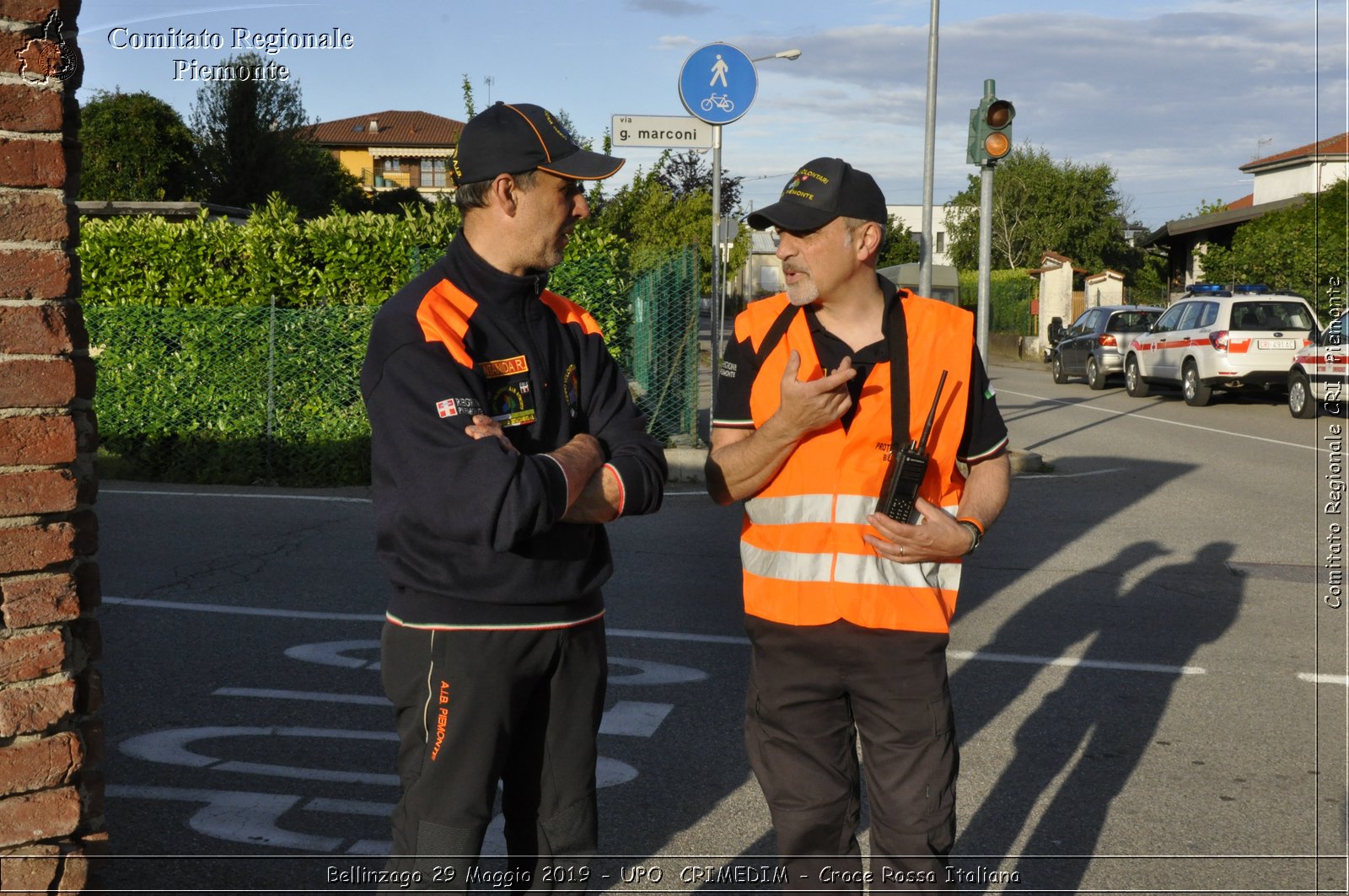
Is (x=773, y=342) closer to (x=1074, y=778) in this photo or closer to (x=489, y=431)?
(x=489, y=431)

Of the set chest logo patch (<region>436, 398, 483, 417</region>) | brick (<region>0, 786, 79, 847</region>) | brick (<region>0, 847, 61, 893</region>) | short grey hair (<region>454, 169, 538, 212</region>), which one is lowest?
brick (<region>0, 847, 61, 893</region>)

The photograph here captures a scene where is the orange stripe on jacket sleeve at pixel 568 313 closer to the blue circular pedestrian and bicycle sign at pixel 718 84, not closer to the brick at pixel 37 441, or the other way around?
the brick at pixel 37 441

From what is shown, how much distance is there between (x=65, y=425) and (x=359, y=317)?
31.7 feet

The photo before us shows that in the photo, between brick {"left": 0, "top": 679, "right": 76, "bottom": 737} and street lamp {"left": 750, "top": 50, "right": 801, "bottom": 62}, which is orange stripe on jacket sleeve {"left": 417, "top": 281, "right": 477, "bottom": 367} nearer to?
brick {"left": 0, "top": 679, "right": 76, "bottom": 737}

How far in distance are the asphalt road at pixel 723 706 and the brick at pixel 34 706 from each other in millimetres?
1138

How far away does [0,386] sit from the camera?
2.74 metres

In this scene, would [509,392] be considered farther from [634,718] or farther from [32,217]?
[634,718]

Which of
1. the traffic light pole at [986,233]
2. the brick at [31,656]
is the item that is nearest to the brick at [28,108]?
the brick at [31,656]

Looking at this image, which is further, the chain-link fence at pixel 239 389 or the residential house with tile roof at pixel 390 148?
the residential house with tile roof at pixel 390 148

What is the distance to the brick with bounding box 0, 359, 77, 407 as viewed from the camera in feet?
9.03

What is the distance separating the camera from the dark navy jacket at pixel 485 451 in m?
2.48

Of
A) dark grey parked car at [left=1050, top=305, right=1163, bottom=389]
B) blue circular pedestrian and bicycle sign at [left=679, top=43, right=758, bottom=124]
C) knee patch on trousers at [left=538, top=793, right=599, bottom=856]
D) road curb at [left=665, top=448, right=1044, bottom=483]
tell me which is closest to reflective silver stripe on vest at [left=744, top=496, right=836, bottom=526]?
knee patch on trousers at [left=538, top=793, right=599, bottom=856]

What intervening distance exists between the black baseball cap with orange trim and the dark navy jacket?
0.58 ft

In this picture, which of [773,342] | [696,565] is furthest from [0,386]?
[696,565]
